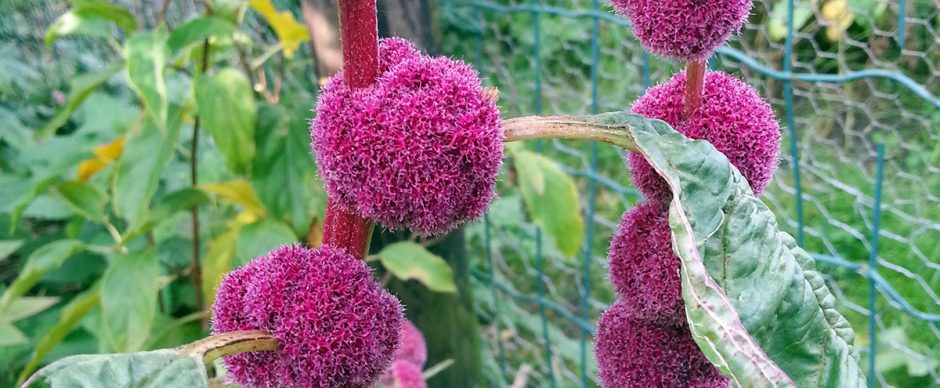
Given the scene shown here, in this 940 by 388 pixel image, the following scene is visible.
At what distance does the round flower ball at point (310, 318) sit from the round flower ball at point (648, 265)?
187 millimetres

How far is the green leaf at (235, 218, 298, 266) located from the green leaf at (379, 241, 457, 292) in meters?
0.17

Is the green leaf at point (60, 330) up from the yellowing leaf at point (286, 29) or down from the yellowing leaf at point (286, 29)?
down

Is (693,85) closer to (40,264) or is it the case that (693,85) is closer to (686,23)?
(686,23)

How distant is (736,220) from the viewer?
0.52 meters

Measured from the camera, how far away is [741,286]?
0.50 metres

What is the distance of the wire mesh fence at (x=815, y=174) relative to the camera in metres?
1.89

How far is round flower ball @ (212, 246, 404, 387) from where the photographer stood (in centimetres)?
56

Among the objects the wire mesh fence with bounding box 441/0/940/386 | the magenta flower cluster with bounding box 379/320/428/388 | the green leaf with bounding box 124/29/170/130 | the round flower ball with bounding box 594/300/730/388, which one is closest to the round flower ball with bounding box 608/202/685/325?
the round flower ball with bounding box 594/300/730/388

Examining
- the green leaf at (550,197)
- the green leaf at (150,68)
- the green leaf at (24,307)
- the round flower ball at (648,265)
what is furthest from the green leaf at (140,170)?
the round flower ball at (648,265)

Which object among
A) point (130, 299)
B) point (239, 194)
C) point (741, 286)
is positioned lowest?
point (130, 299)

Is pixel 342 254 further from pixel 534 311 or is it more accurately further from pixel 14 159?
pixel 534 311

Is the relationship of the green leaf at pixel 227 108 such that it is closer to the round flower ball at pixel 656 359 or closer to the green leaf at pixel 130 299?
the green leaf at pixel 130 299

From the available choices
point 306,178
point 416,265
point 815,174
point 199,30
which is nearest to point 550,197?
point 416,265

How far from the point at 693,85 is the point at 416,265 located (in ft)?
2.90
